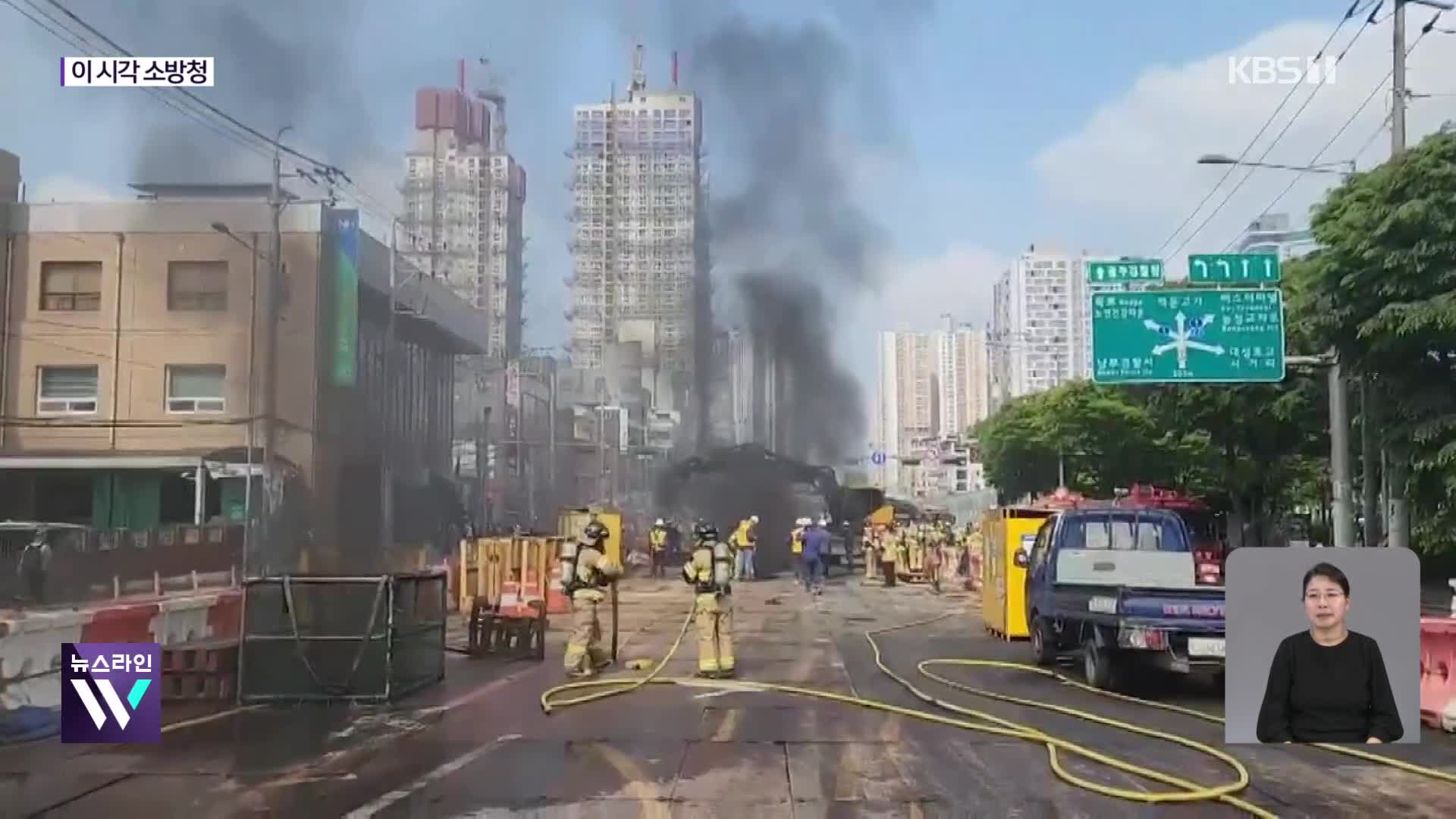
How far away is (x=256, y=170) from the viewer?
1359cm

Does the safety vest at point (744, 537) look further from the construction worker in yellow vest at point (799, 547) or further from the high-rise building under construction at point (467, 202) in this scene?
the high-rise building under construction at point (467, 202)

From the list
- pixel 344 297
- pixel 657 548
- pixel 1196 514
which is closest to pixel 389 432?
pixel 344 297

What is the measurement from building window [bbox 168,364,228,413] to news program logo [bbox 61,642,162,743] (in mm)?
5990

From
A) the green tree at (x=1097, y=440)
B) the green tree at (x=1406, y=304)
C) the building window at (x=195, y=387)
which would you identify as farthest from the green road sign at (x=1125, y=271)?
the green tree at (x=1097, y=440)

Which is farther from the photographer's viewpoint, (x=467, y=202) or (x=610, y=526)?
(x=610, y=526)

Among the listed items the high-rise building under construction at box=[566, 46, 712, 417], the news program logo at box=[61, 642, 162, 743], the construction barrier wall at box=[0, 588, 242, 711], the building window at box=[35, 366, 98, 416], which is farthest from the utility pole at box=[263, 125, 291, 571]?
the high-rise building under construction at box=[566, 46, 712, 417]

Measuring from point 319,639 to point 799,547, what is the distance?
20.9 metres

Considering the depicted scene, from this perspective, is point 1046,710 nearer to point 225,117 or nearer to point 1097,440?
point 225,117

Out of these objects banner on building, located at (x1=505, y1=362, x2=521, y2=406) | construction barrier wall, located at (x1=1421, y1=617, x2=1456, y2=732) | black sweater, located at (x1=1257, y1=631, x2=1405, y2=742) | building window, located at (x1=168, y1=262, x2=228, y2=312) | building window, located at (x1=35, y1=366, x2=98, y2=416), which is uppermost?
banner on building, located at (x1=505, y1=362, x2=521, y2=406)

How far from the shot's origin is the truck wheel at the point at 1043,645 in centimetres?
1338

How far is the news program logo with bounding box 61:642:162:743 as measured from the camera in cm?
714

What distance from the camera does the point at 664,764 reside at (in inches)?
308

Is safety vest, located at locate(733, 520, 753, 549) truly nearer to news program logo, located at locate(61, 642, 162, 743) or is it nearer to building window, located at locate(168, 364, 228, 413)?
building window, located at locate(168, 364, 228, 413)

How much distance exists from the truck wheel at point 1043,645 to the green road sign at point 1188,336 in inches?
220
